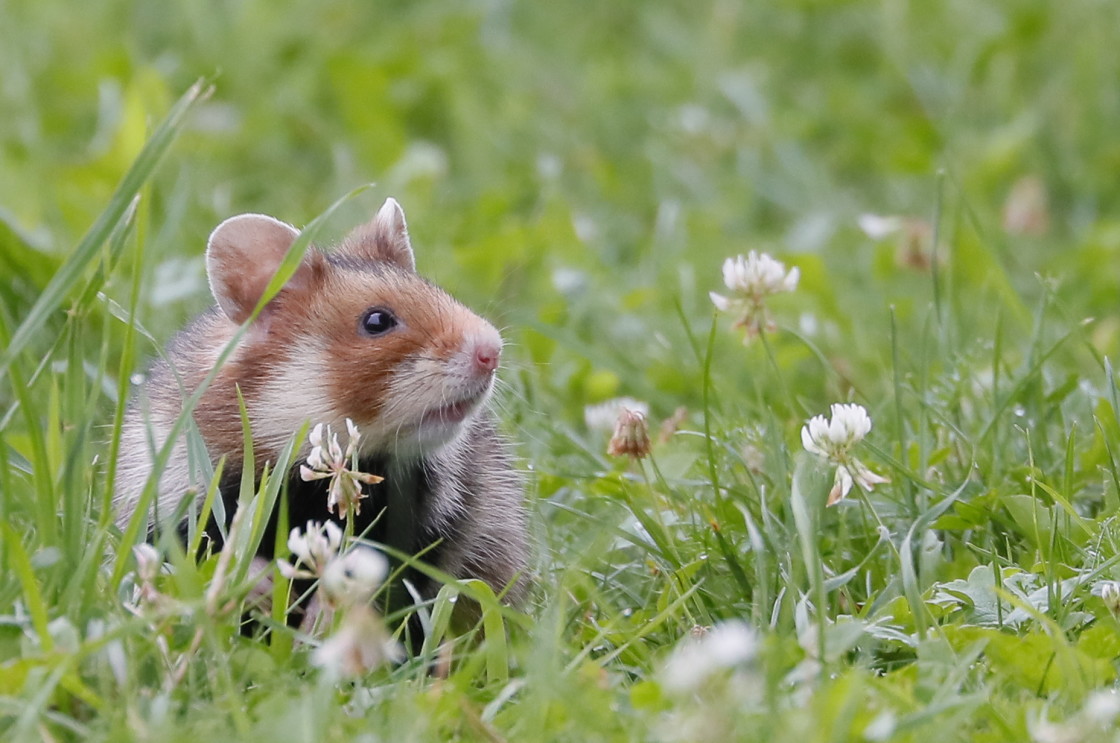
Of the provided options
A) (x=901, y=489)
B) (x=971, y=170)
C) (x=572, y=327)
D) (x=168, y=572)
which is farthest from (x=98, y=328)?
(x=971, y=170)

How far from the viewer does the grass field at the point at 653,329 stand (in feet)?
8.90

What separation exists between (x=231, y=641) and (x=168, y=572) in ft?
0.81

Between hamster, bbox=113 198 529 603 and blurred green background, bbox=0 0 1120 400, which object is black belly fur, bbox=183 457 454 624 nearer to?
hamster, bbox=113 198 529 603

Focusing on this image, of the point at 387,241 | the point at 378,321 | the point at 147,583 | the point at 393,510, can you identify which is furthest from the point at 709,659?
the point at 387,241

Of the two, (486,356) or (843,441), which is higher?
(486,356)

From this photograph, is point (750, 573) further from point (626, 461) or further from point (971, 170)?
point (971, 170)

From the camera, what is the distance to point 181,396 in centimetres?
358

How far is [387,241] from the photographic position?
4.12 meters

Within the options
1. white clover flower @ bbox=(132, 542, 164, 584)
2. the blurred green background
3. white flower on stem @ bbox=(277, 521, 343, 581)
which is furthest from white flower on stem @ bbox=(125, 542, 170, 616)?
the blurred green background

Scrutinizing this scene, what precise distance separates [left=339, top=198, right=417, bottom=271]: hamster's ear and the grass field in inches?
22.1

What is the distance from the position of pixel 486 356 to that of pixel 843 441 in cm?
82

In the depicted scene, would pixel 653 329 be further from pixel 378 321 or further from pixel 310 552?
pixel 310 552

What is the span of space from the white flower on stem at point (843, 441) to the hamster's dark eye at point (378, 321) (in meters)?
1.00

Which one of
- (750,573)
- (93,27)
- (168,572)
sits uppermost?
(93,27)
